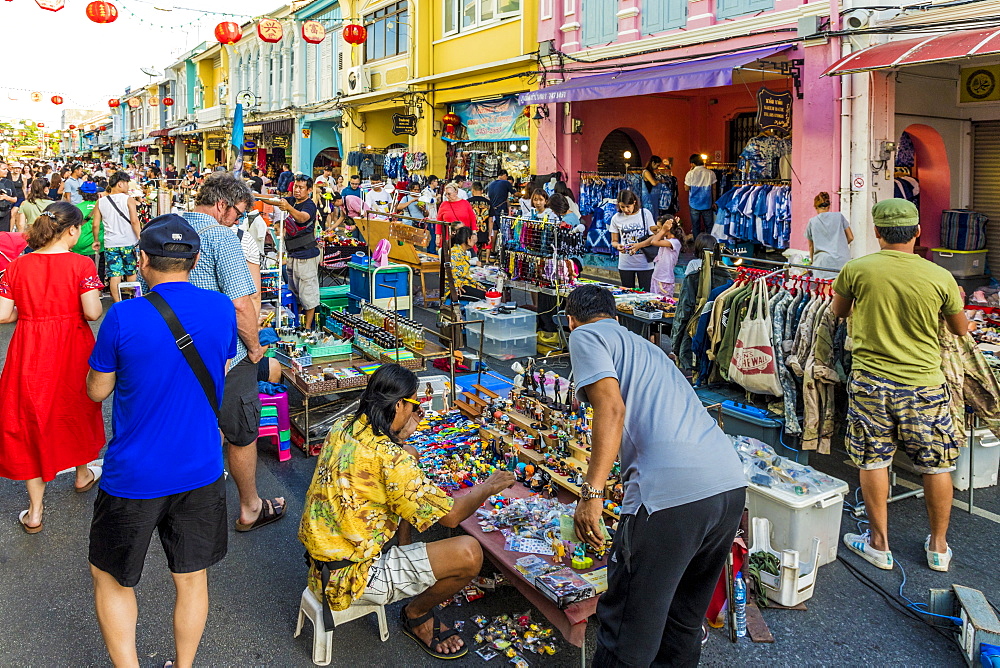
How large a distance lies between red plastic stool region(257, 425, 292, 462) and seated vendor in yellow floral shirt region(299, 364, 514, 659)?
8.65 ft

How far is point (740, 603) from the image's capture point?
3844 mm

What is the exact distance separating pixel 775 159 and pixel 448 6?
9.92m

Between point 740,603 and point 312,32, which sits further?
point 312,32

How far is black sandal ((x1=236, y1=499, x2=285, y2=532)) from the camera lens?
4977 millimetres

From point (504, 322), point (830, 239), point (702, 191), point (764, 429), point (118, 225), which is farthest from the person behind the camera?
point (702, 191)

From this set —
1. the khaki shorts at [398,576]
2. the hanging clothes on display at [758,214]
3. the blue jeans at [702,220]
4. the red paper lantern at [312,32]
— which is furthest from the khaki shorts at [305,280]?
the red paper lantern at [312,32]

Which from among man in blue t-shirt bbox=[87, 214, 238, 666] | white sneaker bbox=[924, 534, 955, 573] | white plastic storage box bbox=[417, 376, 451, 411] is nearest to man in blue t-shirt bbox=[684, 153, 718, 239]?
white plastic storage box bbox=[417, 376, 451, 411]

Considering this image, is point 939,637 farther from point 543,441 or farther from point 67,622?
point 67,622

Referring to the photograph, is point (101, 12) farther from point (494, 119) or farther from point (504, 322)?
point (504, 322)

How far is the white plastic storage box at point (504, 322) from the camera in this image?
30.0 feet

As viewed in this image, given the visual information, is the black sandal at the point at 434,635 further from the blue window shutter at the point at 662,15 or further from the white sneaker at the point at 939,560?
the blue window shutter at the point at 662,15

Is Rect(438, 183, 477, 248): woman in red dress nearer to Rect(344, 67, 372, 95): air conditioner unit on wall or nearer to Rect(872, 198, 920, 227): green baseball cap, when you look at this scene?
Rect(872, 198, 920, 227): green baseball cap

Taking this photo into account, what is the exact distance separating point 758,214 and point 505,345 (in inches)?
205

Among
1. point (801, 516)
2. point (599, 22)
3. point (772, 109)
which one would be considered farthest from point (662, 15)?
point (801, 516)
